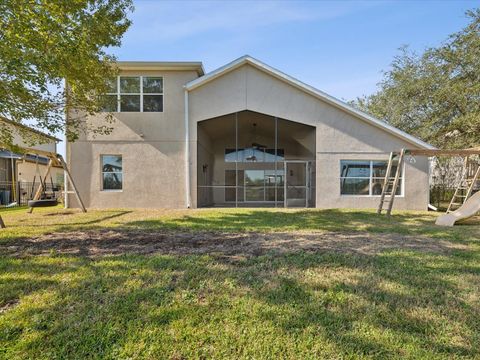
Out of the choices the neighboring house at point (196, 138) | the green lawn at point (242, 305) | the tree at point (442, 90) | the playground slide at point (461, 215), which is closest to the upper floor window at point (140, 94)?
the neighboring house at point (196, 138)

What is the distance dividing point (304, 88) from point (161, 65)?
644cm

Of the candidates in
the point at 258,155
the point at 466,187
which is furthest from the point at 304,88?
the point at 466,187

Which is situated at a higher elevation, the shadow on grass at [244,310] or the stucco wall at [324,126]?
the stucco wall at [324,126]

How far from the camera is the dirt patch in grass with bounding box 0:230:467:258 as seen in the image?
556 centimetres

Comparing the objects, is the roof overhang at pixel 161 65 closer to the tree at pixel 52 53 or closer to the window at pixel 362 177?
the tree at pixel 52 53

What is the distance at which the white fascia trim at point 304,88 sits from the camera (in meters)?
13.1

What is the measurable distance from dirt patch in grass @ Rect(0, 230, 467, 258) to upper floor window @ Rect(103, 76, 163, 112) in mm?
7491

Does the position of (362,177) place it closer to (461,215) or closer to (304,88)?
(461,215)

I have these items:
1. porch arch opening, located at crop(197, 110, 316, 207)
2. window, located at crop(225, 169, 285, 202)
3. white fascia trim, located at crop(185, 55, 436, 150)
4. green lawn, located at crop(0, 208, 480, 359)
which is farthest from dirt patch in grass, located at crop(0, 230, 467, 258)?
window, located at crop(225, 169, 285, 202)

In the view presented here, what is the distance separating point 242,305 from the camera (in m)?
3.31

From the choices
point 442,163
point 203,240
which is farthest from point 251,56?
point 442,163

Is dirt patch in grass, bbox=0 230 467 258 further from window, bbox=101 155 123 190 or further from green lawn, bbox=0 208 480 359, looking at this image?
window, bbox=101 155 123 190

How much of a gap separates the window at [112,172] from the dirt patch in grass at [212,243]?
6365 mm

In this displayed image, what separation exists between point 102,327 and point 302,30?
506 inches
